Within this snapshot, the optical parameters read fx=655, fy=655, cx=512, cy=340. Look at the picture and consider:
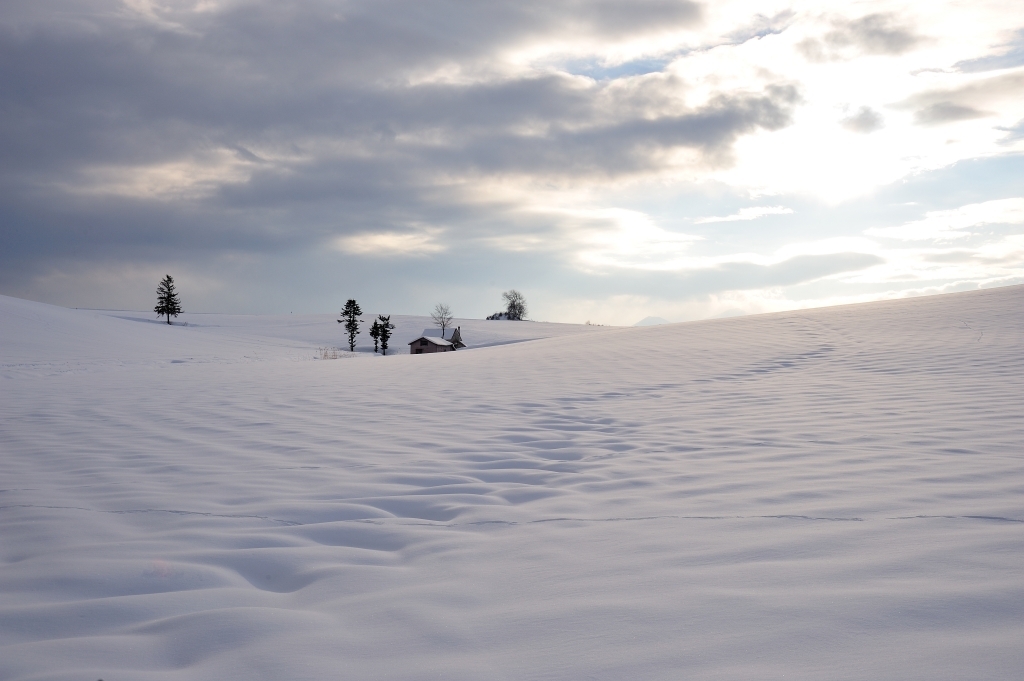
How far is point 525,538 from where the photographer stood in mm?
2834

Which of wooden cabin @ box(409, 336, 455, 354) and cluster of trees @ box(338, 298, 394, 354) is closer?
wooden cabin @ box(409, 336, 455, 354)

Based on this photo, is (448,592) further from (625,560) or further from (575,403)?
(575,403)

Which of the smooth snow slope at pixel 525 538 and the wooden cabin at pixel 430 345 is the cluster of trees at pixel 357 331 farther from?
the smooth snow slope at pixel 525 538

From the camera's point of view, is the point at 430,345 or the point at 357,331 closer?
the point at 430,345

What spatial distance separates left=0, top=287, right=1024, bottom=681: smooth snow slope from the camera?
1721mm

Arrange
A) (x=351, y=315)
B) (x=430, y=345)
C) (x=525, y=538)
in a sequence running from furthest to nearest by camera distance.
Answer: (x=351, y=315) < (x=430, y=345) < (x=525, y=538)

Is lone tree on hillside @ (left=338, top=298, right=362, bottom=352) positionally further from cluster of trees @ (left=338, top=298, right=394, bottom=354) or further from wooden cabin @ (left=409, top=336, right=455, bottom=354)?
wooden cabin @ (left=409, top=336, right=455, bottom=354)

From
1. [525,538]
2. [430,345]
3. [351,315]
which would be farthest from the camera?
[351,315]

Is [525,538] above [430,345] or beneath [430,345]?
beneath

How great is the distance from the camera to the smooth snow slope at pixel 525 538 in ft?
5.65

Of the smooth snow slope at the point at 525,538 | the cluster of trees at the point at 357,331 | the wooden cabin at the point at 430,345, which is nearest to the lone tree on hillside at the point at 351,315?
the cluster of trees at the point at 357,331

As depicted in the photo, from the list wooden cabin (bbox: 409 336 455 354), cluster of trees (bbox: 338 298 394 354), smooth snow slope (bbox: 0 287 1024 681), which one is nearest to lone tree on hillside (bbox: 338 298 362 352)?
cluster of trees (bbox: 338 298 394 354)

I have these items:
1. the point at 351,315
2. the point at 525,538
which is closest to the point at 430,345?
the point at 351,315

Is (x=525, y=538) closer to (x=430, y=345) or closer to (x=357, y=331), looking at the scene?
(x=430, y=345)
